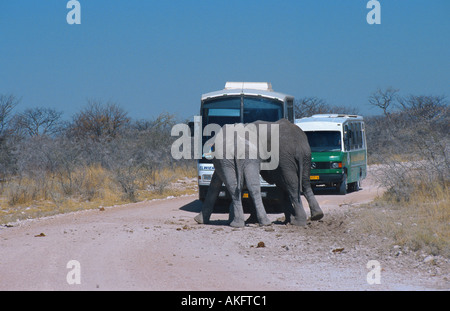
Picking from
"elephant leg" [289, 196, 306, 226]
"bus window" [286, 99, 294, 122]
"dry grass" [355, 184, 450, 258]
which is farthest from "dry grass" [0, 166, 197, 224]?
"dry grass" [355, 184, 450, 258]

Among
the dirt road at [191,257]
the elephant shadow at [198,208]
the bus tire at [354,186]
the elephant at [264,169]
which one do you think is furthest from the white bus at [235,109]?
the bus tire at [354,186]

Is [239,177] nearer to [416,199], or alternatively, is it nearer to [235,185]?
[235,185]

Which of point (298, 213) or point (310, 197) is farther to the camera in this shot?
point (310, 197)

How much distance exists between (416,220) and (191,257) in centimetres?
489

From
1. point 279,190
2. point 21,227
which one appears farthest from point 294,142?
point 21,227

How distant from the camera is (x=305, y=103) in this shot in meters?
56.1

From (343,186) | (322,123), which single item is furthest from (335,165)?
(322,123)

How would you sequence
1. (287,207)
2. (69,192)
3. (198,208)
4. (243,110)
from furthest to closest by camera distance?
(69,192) < (198,208) < (243,110) < (287,207)

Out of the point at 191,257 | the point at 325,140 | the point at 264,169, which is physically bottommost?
the point at 191,257

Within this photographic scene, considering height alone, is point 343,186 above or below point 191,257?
below

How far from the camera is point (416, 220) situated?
42.1 ft

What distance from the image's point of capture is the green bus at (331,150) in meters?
23.4

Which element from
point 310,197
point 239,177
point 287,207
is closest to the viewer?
point 239,177
